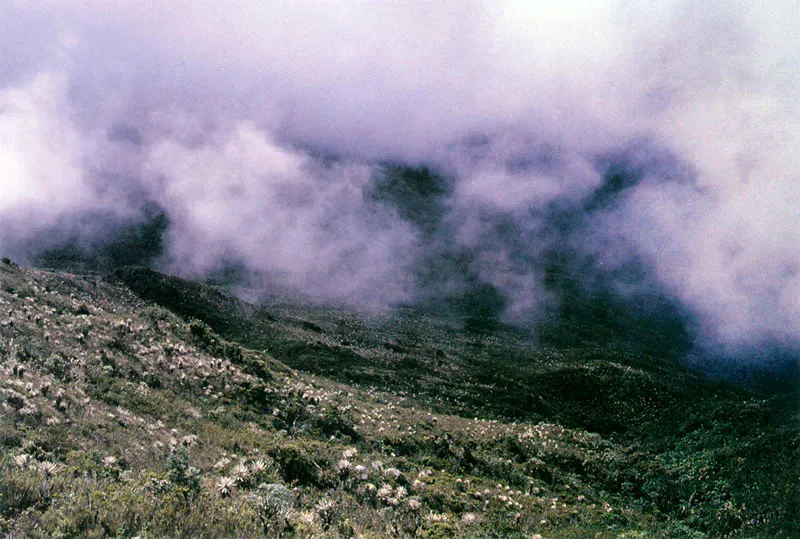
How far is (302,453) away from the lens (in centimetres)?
1318

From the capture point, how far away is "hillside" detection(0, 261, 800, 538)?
8109 millimetres

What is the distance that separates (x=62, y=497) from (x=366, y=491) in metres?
7.02

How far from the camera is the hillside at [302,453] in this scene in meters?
8.11

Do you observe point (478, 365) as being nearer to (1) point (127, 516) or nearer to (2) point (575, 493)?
(2) point (575, 493)

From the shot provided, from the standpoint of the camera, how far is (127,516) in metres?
6.90

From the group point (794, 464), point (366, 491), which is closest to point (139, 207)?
point (366, 491)

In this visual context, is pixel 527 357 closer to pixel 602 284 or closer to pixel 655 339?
pixel 655 339

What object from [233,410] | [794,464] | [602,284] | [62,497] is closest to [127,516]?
[62,497]

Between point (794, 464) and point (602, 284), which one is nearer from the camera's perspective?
point (794, 464)

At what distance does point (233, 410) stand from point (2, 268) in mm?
19080

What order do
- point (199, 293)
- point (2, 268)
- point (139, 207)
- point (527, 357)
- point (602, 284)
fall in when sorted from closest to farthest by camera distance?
point (2, 268), point (199, 293), point (527, 357), point (139, 207), point (602, 284)

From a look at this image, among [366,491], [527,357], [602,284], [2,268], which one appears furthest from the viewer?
[602,284]

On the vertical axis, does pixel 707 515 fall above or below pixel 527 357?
below

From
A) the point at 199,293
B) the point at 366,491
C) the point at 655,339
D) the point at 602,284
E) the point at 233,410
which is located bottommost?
the point at 366,491
